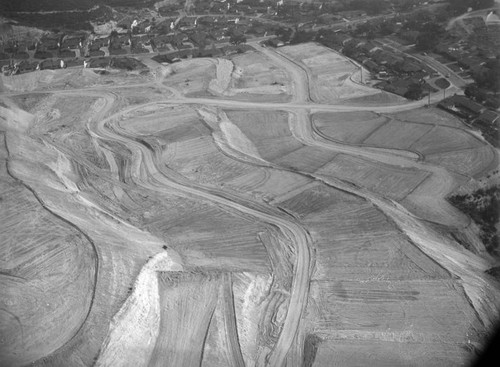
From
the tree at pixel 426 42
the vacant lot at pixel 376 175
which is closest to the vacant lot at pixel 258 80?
the vacant lot at pixel 376 175

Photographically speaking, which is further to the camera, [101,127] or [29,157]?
[101,127]

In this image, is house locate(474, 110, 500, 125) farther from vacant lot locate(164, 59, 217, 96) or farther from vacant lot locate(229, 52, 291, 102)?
vacant lot locate(164, 59, 217, 96)

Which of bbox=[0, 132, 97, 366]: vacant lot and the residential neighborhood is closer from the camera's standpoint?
bbox=[0, 132, 97, 366]: vacant lot

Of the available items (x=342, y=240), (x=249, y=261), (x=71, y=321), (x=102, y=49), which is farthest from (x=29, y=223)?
(x=102, y=49)

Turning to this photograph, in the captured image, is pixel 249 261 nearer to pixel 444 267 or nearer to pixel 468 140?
pixel 444 267

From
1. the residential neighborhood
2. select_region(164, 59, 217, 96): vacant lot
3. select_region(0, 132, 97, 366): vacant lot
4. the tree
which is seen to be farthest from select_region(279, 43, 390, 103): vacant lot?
select_region(0, 132, 97, 366): vacant lot

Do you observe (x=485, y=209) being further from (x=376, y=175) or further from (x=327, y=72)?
(x=327, y=72)

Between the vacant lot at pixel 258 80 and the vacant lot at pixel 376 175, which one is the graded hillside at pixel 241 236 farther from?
the vacant lot at pixel 258 80

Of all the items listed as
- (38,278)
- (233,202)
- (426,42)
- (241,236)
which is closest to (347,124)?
(233,202)

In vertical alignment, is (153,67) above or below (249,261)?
below
